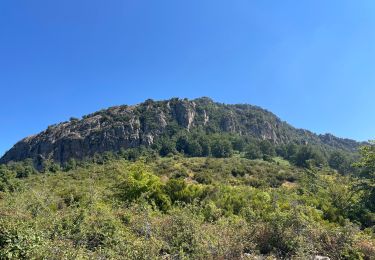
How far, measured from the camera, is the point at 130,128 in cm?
10562

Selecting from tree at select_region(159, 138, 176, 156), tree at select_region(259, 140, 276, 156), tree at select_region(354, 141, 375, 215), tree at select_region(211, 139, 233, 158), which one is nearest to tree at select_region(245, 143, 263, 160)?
tree at select_region(259, 140, 276, 156)

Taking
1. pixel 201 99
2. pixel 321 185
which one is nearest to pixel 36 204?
pixel 321 185

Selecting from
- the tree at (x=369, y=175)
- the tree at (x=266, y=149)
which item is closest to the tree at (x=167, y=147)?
the tree at (x=266, y=149)

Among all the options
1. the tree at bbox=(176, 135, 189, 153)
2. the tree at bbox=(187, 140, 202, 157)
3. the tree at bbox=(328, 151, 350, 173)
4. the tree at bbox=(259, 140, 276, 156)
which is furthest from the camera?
the tree at bbox=(176, 135, 189, 153)

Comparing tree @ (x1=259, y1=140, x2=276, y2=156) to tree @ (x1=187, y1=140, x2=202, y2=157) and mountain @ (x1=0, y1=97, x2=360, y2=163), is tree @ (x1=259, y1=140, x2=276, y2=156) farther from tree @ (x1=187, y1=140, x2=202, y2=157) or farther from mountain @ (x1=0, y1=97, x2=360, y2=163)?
tree @ (x1=187, y1=140, x2=202, y2=157)

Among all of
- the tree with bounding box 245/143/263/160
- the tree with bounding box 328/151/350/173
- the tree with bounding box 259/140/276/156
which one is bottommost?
the tree with bounding box 328/151/350/173

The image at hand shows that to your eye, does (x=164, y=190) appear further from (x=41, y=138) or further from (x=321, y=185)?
(x=41, y=138)

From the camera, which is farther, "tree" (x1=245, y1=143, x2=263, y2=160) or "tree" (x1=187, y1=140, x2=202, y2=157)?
"tree" (x1=187, y1=140, x2=202, y2=157)

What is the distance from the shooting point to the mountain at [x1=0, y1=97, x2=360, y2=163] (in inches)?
4094

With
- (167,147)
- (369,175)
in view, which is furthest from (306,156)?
(369,175)

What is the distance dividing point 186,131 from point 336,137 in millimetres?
101783

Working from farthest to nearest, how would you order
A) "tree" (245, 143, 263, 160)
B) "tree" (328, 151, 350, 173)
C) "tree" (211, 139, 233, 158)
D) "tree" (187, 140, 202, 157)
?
"tree" (187, 140, 202, 157), "tree" (211, 139, 233, 158), "tree" (245, 143, 263, 160), "tree" (328, 151, 350, 173)

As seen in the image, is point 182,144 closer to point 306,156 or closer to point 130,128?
point 130,128

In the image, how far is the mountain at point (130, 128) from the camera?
10400 centimetres
